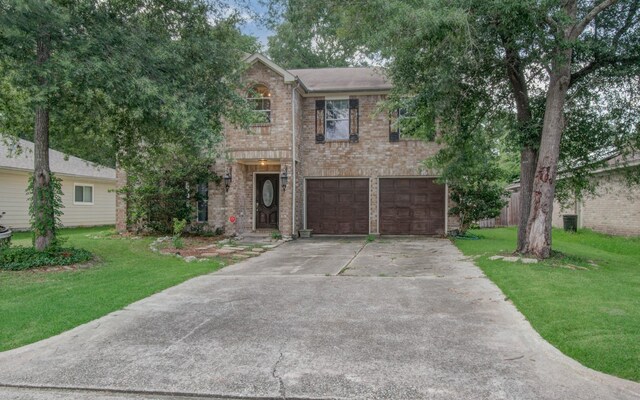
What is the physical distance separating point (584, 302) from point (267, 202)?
12319 mm

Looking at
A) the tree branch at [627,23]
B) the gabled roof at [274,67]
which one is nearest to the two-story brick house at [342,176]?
the gabled roof at [274,67]

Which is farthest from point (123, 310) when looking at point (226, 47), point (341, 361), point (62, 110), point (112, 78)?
point (226, 47)

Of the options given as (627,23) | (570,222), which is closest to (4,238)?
(627,23)

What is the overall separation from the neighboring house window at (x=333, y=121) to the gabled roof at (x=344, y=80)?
52 centimetres

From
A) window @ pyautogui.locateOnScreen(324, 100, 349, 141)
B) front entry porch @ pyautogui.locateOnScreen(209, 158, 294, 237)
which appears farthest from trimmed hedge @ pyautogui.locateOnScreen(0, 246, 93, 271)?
window @ pyautogui.locateOnScreen(324, 100, 349, 141)

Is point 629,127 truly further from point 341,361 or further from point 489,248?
point 341,361

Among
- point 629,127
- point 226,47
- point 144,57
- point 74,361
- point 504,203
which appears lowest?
point 74,361

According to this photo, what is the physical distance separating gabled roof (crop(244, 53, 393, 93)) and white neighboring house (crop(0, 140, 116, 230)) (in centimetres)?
722

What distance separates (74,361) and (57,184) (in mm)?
7154

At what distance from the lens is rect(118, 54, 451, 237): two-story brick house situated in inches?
631

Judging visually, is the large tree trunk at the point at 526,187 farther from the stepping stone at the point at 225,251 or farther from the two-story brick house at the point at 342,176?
the stepping stone at the point at 225,251

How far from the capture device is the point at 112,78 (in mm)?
7523

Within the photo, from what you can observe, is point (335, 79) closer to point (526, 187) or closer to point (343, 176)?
point (343, 176)

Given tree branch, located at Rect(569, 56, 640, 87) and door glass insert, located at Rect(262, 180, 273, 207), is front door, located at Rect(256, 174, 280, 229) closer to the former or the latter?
door glass insert, located at Rect(262, 180, 273, 207)
